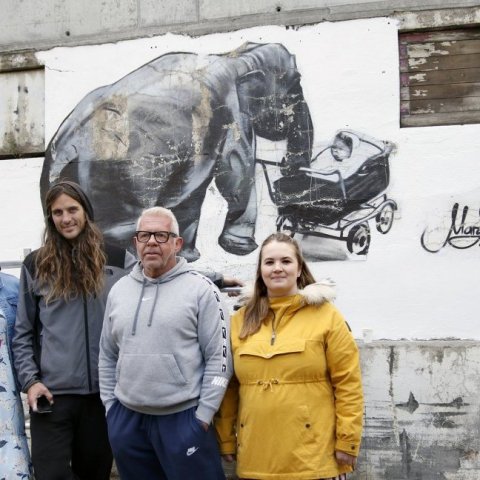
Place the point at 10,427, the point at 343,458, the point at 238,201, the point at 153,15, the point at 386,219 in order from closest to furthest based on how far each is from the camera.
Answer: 1. the point at 343,458
2. the point at 10,427
3. the point at 386,219
4. the point at 238,201
5. the point at 153,15

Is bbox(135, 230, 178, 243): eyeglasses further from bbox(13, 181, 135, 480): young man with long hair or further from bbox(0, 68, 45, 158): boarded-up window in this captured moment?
bbox(0, 68, 45, 158): boarded-up window

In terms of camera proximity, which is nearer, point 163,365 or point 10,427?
point 163,365

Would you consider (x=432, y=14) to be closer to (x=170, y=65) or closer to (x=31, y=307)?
(x=170, y=65)

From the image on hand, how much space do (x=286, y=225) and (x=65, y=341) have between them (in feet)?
7.05

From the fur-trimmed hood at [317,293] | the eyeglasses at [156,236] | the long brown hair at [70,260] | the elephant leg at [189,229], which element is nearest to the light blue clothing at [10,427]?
the long brown hair at [70,260]

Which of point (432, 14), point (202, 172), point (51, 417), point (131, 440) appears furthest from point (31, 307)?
point (432, 14)

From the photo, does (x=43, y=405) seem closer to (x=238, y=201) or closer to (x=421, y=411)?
(x=238, y=201)

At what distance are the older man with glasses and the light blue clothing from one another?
1.93ft

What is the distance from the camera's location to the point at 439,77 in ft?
16.7

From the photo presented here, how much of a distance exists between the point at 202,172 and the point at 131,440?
257cm

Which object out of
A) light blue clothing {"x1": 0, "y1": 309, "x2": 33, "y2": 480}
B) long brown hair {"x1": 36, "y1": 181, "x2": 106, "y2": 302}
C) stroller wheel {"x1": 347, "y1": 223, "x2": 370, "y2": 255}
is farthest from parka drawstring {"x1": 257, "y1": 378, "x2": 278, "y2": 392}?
stroller wheel {"x1": 347, "y1": 223, "x2": 370, "y2": 255}

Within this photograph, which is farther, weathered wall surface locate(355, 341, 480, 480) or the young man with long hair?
weathered wall surface locate(355, 341, 480, 480)

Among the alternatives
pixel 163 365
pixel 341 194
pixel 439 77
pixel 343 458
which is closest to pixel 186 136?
pixel 341 194

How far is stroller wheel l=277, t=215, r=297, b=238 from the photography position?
17.0 feet
